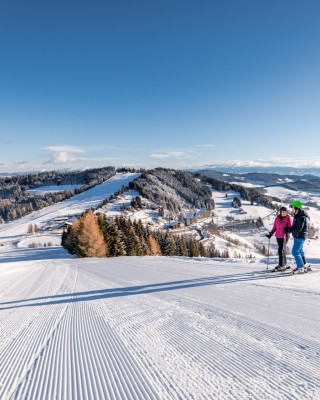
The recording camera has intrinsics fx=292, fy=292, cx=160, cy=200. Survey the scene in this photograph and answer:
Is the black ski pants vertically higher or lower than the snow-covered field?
lower

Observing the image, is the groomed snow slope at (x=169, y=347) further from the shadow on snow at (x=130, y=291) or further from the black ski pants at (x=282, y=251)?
the black ski pants at (x=282, y=251)

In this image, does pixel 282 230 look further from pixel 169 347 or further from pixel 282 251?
pixel 169 347

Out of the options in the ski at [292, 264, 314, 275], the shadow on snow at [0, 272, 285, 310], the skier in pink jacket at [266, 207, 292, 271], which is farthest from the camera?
the skier in pink jacket at [266, 207, 292, 271]

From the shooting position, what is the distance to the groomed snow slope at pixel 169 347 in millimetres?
2650

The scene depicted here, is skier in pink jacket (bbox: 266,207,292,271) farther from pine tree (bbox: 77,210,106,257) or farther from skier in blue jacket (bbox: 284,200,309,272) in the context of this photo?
pine tree (bbox: 77,210,106,257)

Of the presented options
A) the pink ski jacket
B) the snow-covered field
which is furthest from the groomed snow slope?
the pink ski jacket

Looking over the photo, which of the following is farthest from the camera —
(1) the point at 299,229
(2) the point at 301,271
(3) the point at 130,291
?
(2) the point at 301,271

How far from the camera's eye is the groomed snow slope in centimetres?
265

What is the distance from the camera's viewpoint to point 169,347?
362cm

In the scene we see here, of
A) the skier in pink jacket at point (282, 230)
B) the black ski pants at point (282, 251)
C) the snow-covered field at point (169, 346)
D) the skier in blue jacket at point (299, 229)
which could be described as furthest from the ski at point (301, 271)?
the snow-covered field at point (169, 346)

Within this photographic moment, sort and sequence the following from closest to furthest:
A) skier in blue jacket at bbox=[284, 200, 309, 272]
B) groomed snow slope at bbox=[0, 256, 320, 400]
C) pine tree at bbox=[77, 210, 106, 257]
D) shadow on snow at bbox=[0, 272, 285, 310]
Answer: groomed snow slope at bbox=[0, 256, 320, 400], shadow on snow at bbox=[0, 272, 285, 310], skier in blue jacket at bbox=[284, 200, 309, 272], pine tree at bbox=[77, 210, 106, 257]

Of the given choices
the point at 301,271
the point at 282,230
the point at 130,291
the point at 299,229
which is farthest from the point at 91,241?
the point at 299,229

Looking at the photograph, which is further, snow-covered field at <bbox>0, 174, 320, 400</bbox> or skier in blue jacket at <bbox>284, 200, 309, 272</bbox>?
skier in blue jacket at <bbox>284, 200, 309, 272</bbox>

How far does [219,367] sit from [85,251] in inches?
1595
